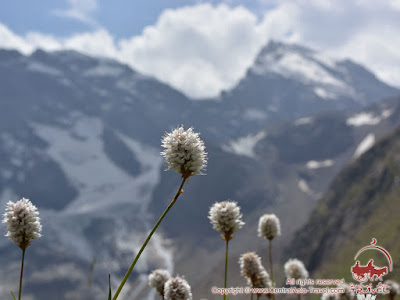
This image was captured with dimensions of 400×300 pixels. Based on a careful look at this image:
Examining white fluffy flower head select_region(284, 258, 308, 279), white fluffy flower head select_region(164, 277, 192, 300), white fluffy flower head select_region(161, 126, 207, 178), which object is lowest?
white fluffy flower head select_region(164, 277, 192, 300)

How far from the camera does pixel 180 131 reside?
717 centimetres

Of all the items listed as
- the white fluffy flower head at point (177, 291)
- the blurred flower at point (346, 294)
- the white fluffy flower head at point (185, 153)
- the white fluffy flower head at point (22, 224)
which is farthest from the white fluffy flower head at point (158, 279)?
the white fluffy flower head at point (185, 153)

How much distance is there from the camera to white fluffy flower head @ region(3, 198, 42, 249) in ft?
21.5

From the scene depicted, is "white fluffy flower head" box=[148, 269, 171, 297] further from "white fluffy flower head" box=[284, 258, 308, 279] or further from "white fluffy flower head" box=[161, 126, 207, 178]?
"white fluffy flower head" box=[161, 126, 207, 178]

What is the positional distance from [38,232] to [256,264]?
16.4 ft

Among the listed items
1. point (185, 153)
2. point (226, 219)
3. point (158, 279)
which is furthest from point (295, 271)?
point (185, 153)

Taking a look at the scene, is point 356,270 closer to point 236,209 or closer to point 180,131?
point 236,209

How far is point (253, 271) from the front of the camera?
9.46 meters

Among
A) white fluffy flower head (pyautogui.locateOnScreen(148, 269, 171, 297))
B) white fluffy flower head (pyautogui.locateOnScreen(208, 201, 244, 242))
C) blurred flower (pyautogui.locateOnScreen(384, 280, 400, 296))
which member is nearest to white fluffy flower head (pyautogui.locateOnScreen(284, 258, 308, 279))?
blurred flower (pyautogui.locateOnScreen(384, 280, 400, 296))

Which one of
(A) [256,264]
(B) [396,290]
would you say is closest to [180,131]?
(A) [256,264]

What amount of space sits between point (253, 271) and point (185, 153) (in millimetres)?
4100

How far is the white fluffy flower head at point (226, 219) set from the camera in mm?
7949

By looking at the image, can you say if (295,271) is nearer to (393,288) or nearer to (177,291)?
(393,288)

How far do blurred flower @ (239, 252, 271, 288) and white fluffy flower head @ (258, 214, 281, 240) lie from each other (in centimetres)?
184
